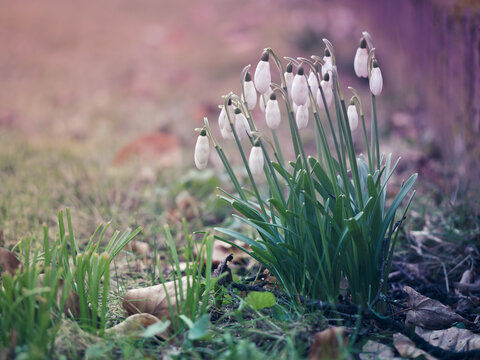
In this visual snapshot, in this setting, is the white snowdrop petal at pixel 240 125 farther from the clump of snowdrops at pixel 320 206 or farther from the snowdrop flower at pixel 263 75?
the snowdrop flower at pixel 263 75

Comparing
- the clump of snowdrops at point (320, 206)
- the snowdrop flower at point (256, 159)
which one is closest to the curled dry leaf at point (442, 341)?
the clump of snowdrops at point (320, 206)

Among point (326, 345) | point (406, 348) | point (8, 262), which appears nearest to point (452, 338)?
point (406, 348)

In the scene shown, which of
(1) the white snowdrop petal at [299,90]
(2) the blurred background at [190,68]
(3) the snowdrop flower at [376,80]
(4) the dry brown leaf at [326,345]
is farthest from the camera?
(2) the blurred background at [190,68]

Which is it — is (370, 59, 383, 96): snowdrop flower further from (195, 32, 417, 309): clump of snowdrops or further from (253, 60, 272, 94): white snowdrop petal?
(253, 60, 272, 94): white snowdrop petal

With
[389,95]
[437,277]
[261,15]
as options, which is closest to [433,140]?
[389,95]

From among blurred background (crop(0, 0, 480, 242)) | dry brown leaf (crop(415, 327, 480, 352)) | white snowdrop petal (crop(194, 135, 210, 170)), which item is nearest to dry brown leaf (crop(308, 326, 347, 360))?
dry brown leaf (crop(415, 327, 480, 352))

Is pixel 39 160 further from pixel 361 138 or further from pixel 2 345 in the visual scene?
pixel 361 138
